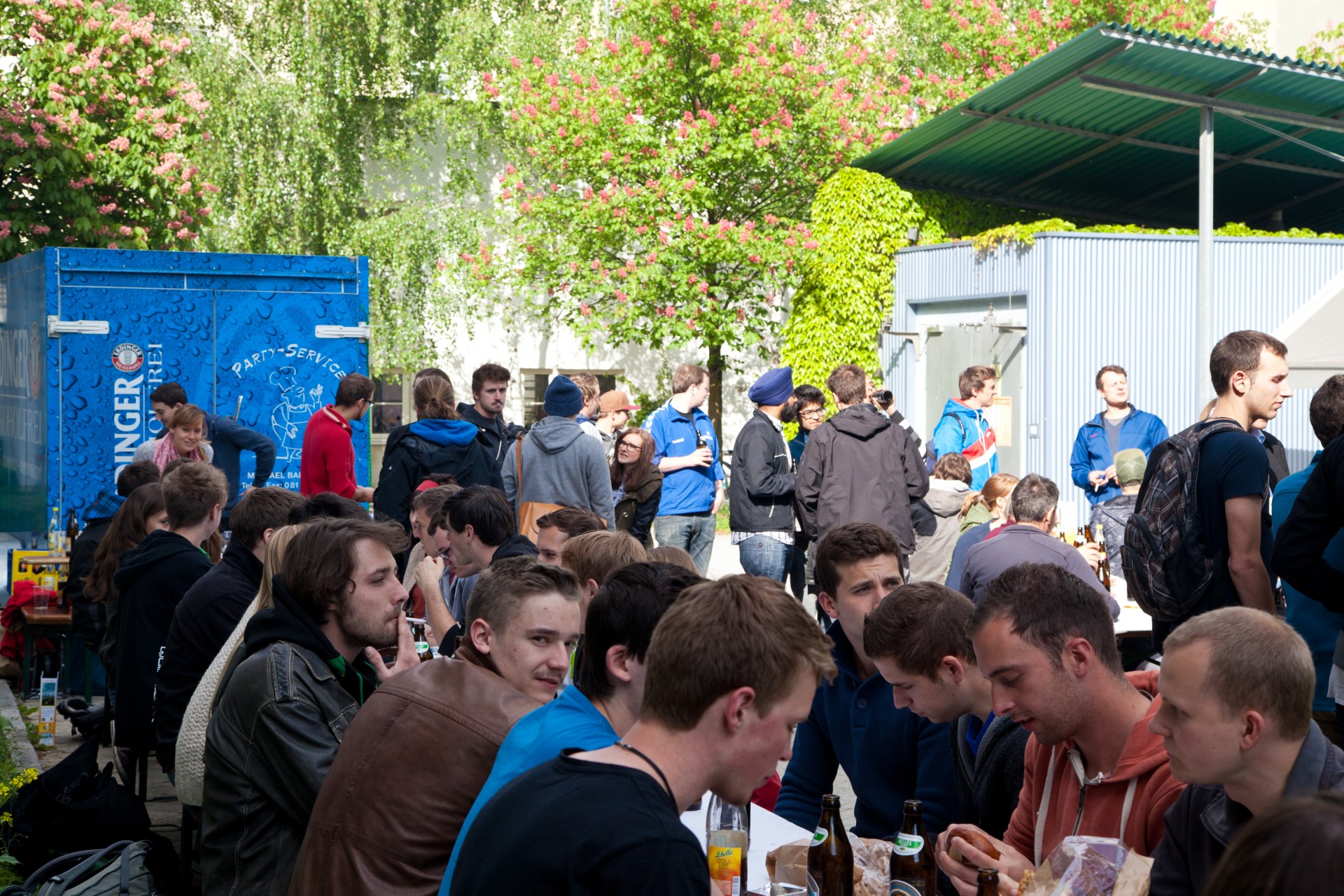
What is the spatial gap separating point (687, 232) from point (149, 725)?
1539 centimetres

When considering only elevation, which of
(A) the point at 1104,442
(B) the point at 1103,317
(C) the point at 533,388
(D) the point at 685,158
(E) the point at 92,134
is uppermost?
(D) the point at 685,158

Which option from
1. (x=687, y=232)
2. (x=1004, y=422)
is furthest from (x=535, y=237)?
(x=1004, y=422)

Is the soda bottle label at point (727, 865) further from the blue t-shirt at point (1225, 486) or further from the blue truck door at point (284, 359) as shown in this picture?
the blue truck door at point (284, 359)

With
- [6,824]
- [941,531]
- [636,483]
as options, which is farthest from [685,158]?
[6,824]

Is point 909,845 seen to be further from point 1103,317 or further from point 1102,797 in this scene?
point 1103,317

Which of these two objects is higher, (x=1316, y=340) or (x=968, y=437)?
(x=1316, y=340)

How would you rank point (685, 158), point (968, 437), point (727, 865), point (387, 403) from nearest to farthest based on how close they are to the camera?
1. point (727, 865)
2. point (968, 437)
3. point (685, 158)
4. point (387, 403)

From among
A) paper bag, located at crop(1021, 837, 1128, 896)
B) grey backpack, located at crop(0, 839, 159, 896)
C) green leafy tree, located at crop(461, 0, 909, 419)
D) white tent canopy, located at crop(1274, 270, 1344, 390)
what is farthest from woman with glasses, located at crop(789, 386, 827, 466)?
green leafy tree, located at crop(461, 0, 909, 419)

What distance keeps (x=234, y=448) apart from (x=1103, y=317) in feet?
35.2

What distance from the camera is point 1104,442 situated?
394 inches

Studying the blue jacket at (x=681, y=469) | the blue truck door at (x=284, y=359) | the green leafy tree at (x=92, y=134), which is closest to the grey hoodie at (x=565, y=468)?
the blue jacket at (x=681, y=469)

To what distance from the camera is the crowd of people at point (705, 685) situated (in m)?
2.27

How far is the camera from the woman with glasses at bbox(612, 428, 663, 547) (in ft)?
29.7

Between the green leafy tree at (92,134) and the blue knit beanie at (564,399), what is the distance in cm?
1183
